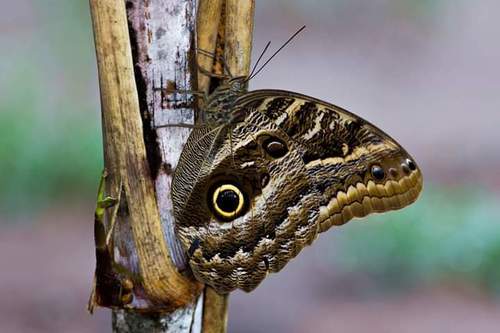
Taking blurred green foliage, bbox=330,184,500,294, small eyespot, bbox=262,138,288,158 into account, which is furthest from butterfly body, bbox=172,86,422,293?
blurred green foliage, bbox=330,184,500,294

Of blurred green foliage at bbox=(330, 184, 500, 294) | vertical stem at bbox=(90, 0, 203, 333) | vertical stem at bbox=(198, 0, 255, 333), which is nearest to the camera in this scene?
vertical stem at bbox=(90, 0, 203, 333)

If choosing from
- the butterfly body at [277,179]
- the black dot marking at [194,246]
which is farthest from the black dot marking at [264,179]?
the black dot marking at [194,246]

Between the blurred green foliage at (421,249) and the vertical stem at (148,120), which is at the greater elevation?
the vertical stem at (148,120)

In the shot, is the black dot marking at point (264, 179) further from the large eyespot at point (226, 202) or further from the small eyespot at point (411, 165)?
the small eyespot at point (411, 165)

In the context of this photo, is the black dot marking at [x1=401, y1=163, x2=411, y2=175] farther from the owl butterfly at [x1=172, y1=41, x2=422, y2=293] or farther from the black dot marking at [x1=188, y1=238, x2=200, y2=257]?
the black dot marking at [x1=188, y1=238, x2=200, y2=257]

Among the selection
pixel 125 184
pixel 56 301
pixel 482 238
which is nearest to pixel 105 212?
pixel 125 184

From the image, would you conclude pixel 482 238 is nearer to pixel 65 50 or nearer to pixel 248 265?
pixel 65 50
